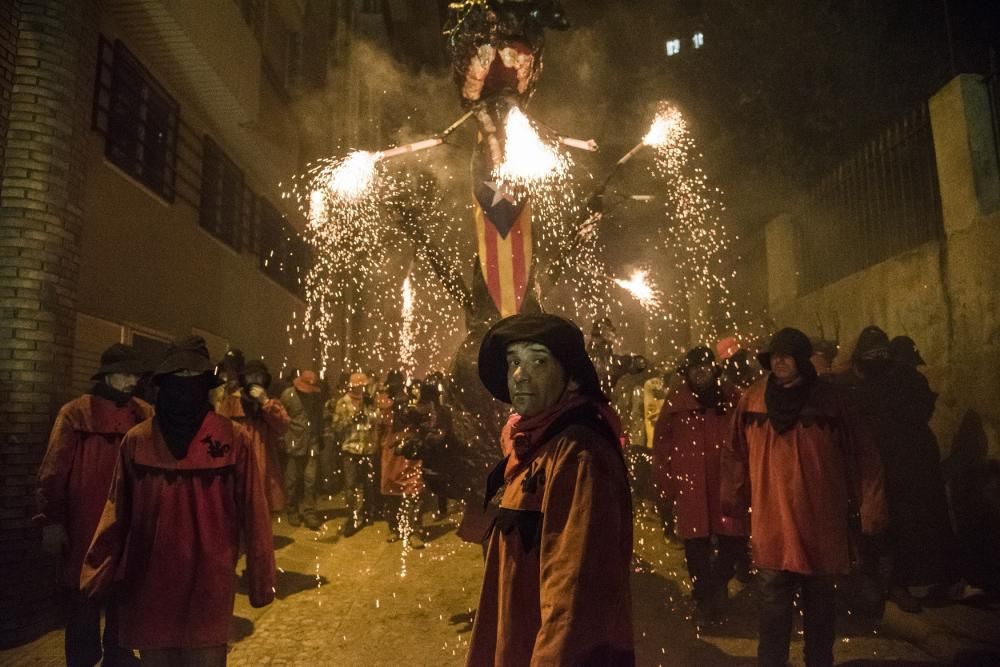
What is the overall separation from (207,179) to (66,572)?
8.58m

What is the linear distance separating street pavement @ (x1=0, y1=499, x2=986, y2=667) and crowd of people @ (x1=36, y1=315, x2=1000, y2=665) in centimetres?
40

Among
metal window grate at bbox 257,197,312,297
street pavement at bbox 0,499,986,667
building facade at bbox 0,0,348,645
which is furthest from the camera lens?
metal window grate at bbox 257,197,312,297

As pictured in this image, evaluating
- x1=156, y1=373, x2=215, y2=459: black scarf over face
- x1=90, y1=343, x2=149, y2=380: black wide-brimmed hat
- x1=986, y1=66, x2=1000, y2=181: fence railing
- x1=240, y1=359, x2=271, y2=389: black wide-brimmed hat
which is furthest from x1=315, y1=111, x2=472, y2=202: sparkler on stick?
x1=986, y1=66, x2=1000, y2=181: fence railing

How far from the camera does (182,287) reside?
10.1m

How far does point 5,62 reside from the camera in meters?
5.67

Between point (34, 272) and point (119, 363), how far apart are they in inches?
74.0

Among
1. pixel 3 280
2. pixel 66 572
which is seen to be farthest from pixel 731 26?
pixel 66 572

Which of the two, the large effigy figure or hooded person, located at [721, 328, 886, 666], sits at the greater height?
the large effigy figure

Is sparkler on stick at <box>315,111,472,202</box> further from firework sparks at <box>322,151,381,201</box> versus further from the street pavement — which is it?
the street pavement

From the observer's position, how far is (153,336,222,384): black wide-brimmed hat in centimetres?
324

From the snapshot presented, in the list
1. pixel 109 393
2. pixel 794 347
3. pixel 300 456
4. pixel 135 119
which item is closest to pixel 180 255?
pixel 135 119

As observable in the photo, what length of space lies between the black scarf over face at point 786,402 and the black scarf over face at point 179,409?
332cm

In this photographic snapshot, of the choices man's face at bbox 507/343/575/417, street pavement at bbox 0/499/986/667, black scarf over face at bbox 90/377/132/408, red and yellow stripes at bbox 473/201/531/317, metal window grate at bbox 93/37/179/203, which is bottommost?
street pavement at bbox 0/499/986/667

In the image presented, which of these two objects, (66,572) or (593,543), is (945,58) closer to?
(593,543)
